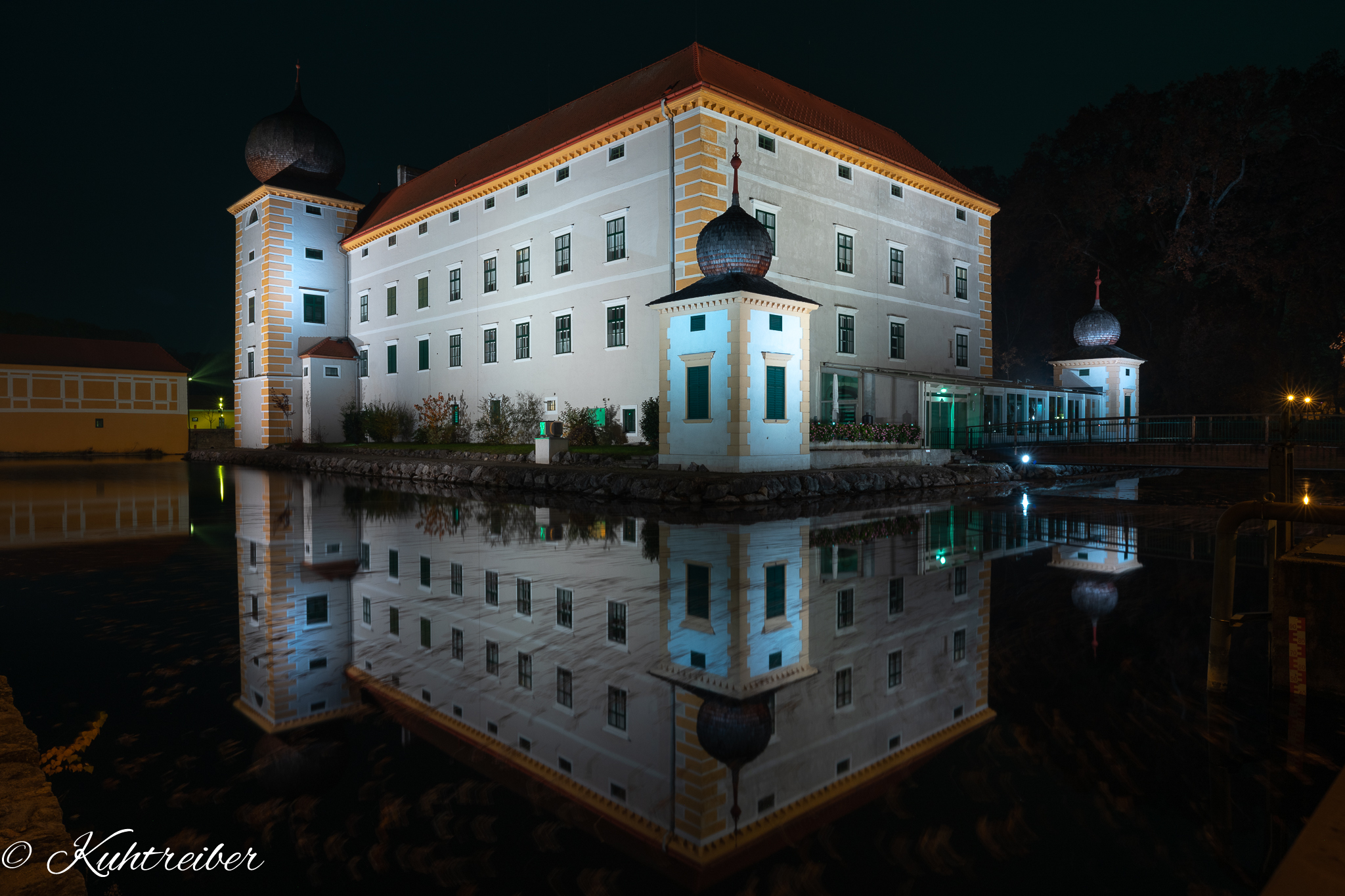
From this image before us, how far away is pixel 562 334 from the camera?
1119 inches

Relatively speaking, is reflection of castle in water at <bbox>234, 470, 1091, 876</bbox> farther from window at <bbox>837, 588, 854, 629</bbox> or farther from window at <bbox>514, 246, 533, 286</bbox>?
window at <bbox>514, 246, 533, 286</bbox>

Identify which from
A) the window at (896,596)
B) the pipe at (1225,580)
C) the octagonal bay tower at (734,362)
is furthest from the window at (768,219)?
the pipe at (1225,580)

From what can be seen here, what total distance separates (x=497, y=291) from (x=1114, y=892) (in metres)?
30.9

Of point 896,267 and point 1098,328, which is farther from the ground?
point 896,267

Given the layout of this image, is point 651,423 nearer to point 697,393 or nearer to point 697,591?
point 697,393

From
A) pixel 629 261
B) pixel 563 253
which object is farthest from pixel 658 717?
pixel 563 253

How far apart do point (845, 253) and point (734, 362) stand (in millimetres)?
11472

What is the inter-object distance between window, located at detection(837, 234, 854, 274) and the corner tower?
84.5 ft

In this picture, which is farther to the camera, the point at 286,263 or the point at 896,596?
the point at 286,263

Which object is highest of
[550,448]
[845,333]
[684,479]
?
[845,333]

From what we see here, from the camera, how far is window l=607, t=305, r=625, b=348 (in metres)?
25.8

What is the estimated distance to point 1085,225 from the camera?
43.1 m

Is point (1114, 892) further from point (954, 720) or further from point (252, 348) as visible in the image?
point (252, 348)

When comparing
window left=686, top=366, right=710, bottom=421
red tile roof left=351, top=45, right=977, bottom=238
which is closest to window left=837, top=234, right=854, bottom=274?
red tile roof left=351, top=45, right=977, bottom=238
